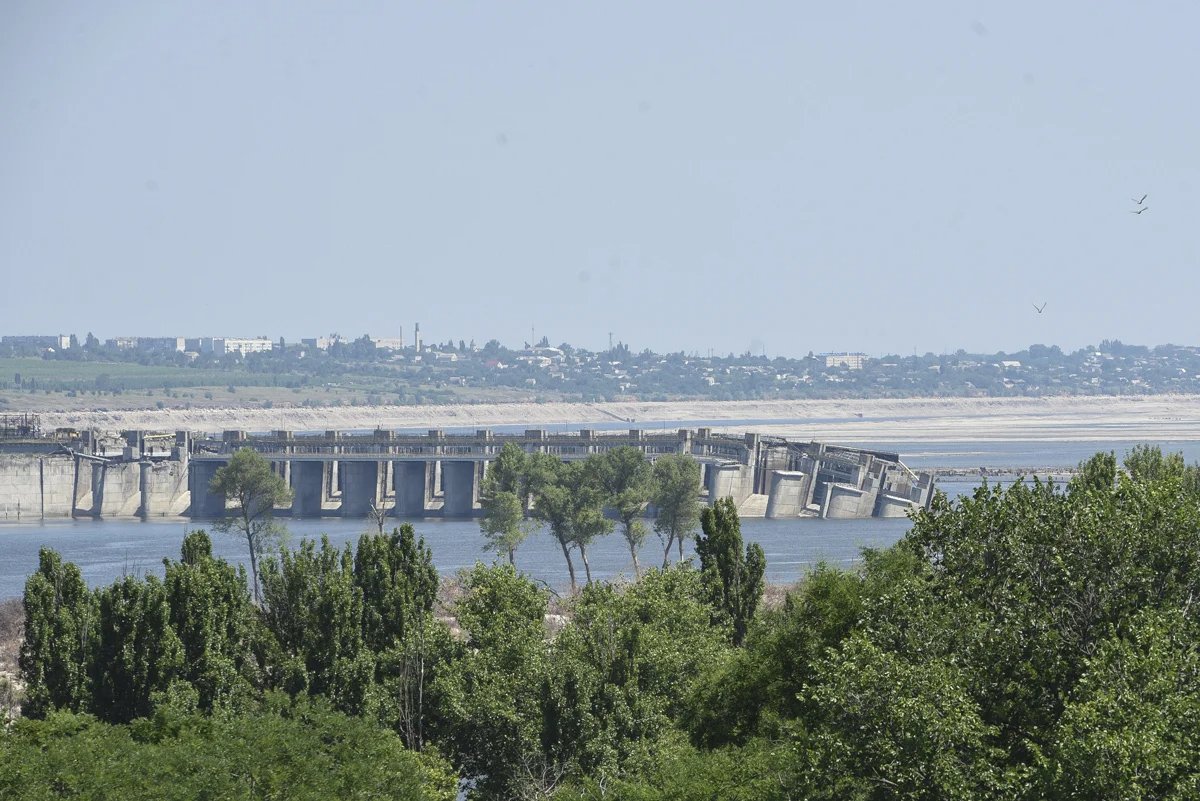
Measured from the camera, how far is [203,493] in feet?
449

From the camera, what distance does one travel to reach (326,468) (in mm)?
139875

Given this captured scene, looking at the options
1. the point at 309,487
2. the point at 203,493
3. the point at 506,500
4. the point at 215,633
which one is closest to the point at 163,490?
the point at 203,493

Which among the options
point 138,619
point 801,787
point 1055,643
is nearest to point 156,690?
point 138,619

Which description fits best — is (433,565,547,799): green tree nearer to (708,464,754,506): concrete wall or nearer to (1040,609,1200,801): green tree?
(1040,609,1200,801): green tree

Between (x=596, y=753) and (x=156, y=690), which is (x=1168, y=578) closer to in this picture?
(x=596, y=753)

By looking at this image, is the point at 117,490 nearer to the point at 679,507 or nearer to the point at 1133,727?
the point at 679,507

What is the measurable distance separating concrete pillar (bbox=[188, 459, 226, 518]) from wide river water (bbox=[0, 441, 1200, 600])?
1611mm

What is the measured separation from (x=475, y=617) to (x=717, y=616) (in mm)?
6961

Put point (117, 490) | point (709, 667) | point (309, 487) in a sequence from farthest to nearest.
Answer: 1. point (309, 487)
2. point (117, 490)
3. point (709, 667)

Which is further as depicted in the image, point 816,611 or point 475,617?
point 475,617

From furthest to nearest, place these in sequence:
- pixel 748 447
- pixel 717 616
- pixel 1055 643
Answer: pixel 748 447 → pixel 717 616 → pixel 1055 643

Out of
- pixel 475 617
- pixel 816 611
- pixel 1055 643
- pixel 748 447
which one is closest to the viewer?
pixel 1055 643

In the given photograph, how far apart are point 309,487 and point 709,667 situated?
104 meters

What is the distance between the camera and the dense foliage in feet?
79.4
